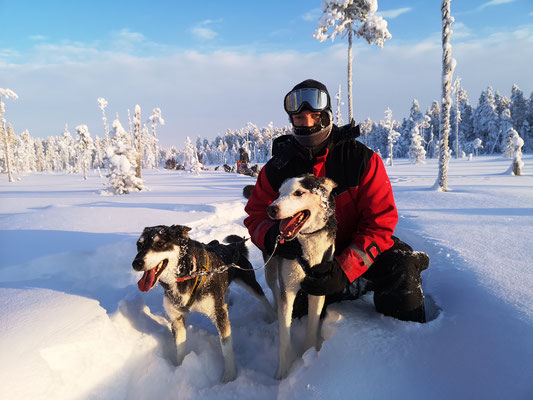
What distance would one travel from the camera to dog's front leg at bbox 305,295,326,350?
2762 millimetres

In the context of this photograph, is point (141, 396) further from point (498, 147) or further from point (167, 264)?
point (498, 147)

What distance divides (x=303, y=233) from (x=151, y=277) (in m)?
1.50

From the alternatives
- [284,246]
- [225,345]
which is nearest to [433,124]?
[284,246]

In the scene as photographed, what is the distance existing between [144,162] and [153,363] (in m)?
94.5

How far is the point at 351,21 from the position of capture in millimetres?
18953

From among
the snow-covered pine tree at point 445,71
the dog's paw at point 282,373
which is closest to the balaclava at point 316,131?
the dog's paw at point 282,373

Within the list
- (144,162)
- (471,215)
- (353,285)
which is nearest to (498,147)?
(471,215)

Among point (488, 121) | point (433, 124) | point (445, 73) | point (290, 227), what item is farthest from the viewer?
point (433, 124)

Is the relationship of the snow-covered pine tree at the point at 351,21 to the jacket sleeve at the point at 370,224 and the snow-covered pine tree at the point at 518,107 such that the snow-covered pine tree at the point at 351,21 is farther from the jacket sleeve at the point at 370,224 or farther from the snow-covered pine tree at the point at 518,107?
the snow-covered pine tree at the point at 518,107

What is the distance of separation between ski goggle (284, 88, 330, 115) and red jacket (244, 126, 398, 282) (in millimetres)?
326

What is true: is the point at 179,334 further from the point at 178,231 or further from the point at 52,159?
the point at 52,159

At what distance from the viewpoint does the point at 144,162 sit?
290 feet

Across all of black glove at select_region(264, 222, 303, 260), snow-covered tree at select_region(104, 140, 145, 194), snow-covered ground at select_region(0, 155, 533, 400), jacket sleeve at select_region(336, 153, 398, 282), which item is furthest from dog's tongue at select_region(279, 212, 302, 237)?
snow-covered tree at select_region(104, 140, 145, 194)

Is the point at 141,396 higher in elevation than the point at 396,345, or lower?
lower
